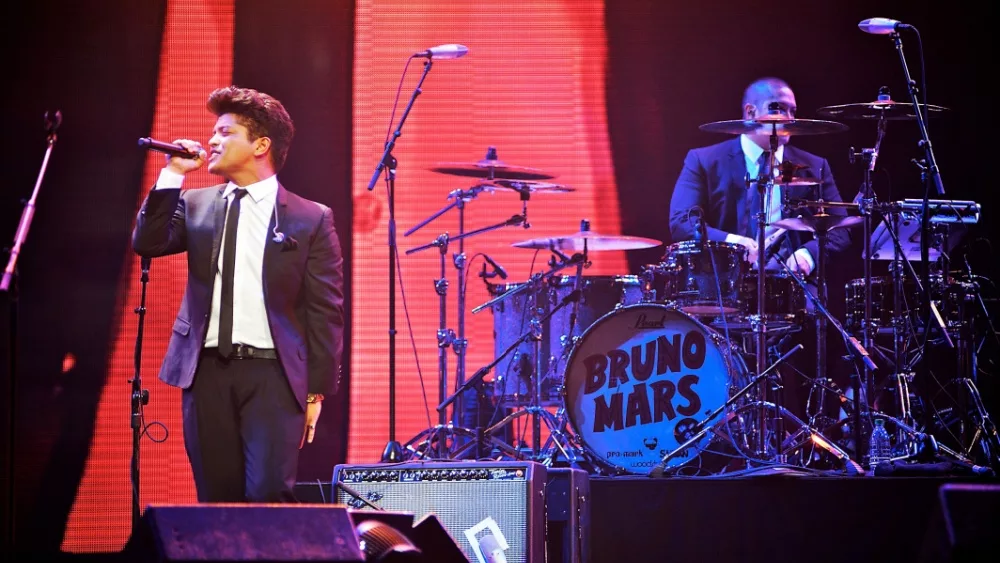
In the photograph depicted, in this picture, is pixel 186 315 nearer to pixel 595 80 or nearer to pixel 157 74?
pixel 157 74

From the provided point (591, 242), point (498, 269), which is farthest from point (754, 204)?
point (498, 269)

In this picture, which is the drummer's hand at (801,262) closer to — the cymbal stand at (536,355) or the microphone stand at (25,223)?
the cymbal stand at (536,355)

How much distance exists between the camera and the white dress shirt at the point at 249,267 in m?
4.01

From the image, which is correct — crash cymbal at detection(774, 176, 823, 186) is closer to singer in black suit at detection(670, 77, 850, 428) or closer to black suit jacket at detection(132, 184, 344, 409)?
singer in black suit at detection(670, 77, 850, 428)

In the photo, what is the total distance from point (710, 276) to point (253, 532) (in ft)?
12.2

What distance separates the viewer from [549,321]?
6484 millimetres

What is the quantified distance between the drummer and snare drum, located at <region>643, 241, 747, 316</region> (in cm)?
38

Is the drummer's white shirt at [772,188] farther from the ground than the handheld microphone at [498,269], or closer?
farther from the ground

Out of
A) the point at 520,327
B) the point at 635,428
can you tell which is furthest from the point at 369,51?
the point at 635,428

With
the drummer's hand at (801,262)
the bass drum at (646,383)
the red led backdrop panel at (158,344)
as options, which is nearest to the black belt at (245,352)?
the bass drum at (646,383)

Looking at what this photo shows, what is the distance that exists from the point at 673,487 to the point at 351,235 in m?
2.63

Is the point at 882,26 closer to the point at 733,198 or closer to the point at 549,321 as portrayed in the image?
the point at 733,198

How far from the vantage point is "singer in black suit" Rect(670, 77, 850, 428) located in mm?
6391

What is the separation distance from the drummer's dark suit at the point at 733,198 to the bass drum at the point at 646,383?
828 mm
